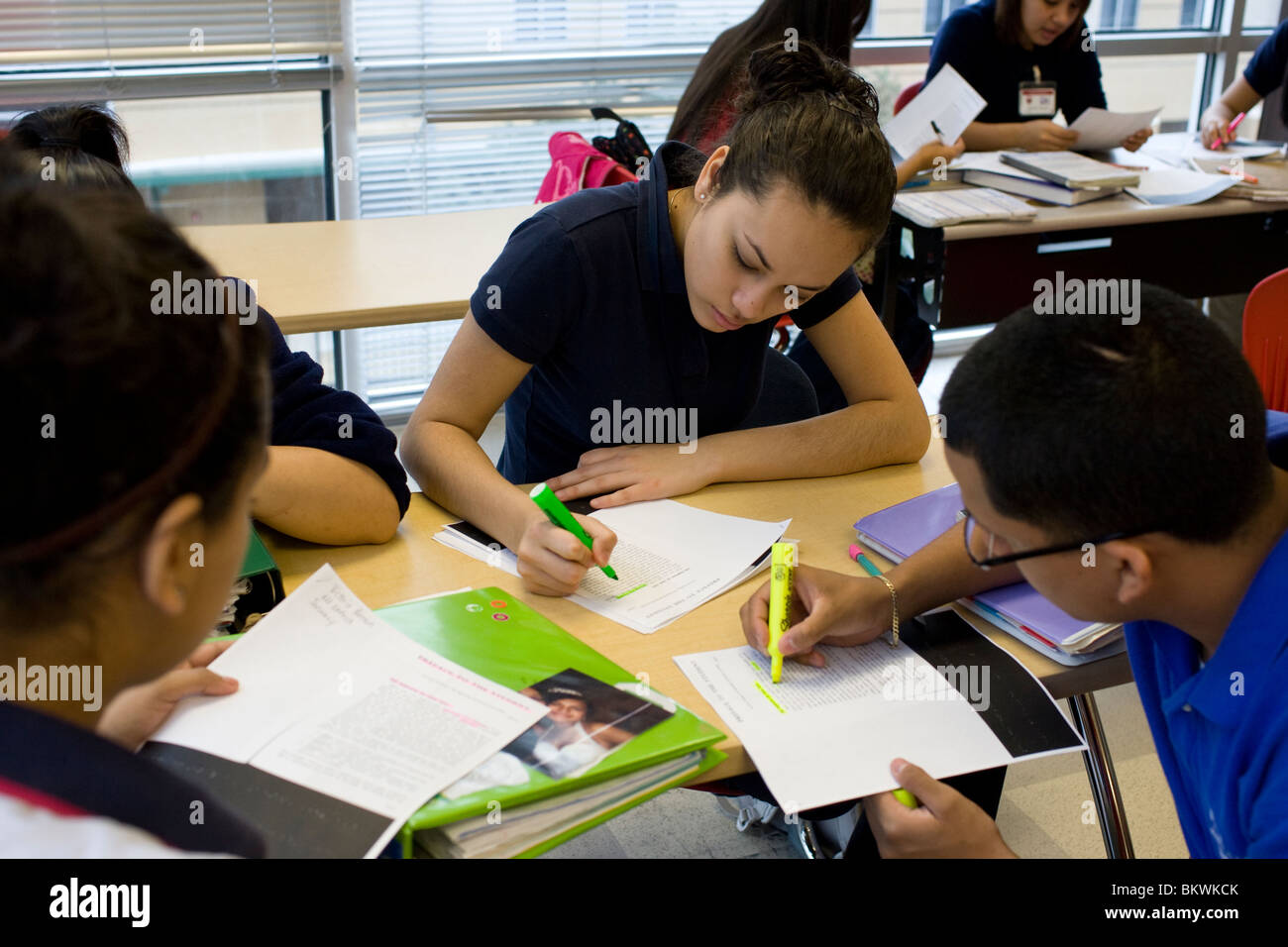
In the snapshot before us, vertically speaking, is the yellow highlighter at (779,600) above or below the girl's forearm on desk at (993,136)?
below

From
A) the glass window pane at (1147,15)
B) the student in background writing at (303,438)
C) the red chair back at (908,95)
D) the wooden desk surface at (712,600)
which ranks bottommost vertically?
the wooden desk surface at (712,600)

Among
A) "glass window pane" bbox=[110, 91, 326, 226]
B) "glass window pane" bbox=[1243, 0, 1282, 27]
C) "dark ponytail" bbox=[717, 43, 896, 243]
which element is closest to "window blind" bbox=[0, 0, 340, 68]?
"glass window pane" bbox=[110, 91, 326, 226]

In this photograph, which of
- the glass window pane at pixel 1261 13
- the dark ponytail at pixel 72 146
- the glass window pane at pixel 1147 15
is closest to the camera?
the dark ponytail at pixel 72 146

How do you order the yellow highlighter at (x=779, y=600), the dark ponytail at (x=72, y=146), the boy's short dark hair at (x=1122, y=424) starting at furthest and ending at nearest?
the dark ponytail at (x=72, y=146) < the yellow highlighter at (x=779, y=600) < the boy's short dark hair at (x=1122, y=424)

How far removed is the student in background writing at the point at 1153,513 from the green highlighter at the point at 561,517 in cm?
45

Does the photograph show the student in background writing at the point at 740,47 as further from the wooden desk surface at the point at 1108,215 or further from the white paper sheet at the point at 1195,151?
the white paper sheet at the point at 1195,151

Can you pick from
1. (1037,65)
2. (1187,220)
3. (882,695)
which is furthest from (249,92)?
(882,695)

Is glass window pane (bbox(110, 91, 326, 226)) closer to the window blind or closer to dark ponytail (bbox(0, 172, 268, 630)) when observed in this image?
the window blind

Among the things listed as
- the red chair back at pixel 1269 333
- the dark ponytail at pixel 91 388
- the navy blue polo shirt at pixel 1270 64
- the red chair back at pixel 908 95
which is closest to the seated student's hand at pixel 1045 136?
the red chair back at pixel 908 95

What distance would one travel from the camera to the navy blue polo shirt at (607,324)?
63.2 inches

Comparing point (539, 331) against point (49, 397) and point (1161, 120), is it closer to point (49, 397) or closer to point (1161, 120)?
point (49, 397)

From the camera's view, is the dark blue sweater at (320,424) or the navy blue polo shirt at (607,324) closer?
the dark blue sweater at (320,424)

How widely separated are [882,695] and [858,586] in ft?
0.46

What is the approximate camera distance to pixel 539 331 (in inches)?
63.4
